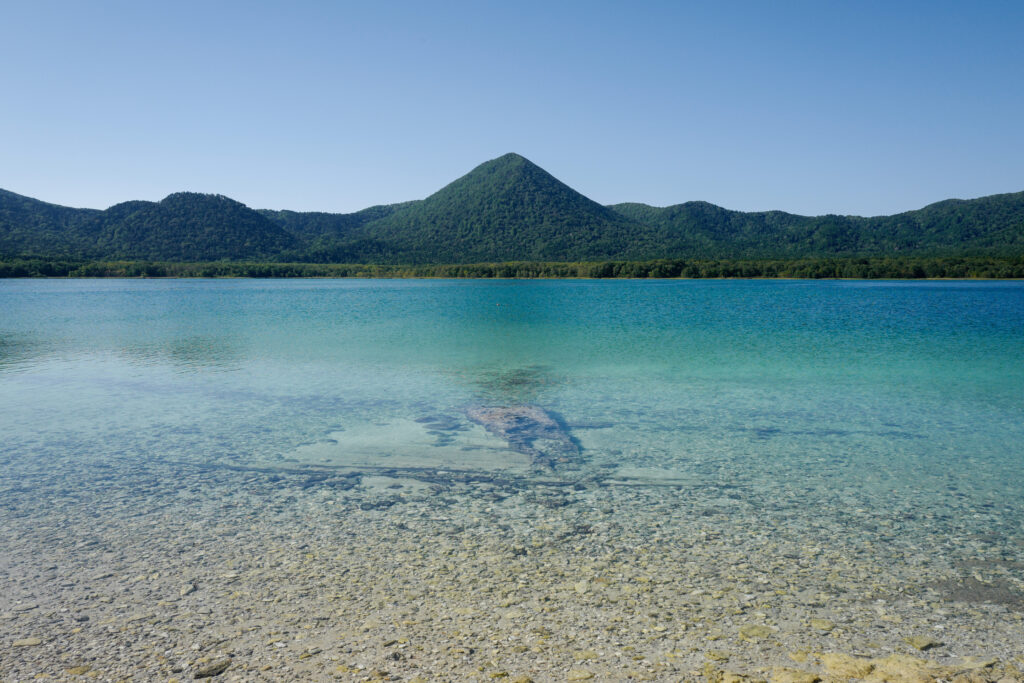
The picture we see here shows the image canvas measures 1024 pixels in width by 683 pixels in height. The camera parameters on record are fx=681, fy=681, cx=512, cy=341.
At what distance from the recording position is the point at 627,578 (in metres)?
4.82

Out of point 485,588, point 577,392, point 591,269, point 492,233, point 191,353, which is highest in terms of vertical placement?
point 492,233

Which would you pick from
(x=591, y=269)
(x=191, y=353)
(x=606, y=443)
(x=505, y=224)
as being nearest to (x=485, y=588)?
(x=606, y=443)

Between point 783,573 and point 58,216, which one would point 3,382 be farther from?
point 58,216

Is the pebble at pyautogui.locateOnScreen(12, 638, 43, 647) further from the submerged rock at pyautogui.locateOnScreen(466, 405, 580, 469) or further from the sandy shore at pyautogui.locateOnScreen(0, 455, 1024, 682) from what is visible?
the submerged rock at pyautogui.locateOnScreen(466, 405, 580, 469)

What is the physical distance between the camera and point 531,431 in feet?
31.7

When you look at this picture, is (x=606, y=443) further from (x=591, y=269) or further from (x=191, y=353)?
(x=591, y=269)

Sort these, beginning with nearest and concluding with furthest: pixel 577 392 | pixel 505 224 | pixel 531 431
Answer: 1. pixel 531 431
2. pixel 577 392
3. pixel 505 224

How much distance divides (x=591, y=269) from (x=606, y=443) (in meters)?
103

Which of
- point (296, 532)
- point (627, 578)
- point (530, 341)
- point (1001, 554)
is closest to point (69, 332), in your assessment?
point (530, 341)

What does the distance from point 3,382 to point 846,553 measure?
1610 cm

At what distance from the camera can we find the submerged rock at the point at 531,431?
331 inches

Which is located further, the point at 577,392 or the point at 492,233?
the point at 492,233

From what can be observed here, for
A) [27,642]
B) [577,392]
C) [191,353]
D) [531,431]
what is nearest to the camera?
[27,642]

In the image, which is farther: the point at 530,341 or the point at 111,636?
the point at 530,341
